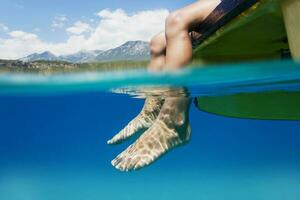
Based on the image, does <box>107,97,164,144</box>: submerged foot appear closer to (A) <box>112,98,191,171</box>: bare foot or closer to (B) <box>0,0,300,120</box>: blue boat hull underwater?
(B) <box>0,0,300,120</box>: blue boat hull underwater

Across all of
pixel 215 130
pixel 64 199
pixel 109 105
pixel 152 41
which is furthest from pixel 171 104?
pixel 64 199

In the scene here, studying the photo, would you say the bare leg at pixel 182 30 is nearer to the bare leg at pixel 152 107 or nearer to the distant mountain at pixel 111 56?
the bare leg at pixel 152 107

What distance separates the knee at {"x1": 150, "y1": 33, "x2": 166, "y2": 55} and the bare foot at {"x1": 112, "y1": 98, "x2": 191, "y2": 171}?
71 cm

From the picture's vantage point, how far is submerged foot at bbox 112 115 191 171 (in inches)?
150

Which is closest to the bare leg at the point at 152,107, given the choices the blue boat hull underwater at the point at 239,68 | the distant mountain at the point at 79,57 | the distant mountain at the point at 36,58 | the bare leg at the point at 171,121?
the blue boat hull underwater at the point at 239,68

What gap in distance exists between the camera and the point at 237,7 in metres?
Result: 2.79

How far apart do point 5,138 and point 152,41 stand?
5315 mm

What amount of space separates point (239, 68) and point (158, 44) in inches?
38.2

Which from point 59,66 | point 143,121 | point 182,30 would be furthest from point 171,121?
point 59,66

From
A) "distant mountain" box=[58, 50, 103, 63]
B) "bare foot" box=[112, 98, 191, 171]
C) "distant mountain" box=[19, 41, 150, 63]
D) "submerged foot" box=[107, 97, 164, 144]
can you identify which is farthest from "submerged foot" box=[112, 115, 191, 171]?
"distant mountain" box=[58, 50, 103, 63]

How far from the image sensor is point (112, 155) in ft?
30.6

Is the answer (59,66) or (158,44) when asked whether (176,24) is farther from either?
(59,66)

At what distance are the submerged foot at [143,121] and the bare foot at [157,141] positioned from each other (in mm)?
954

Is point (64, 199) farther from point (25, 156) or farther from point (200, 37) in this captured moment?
point (200, 37)
